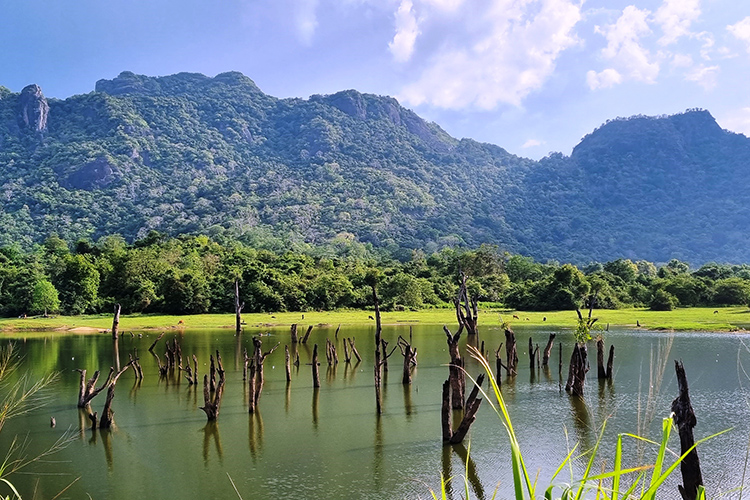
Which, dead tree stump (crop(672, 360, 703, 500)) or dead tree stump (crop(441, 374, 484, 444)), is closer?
dead tree stump (crop(672, 360, 703, 500))

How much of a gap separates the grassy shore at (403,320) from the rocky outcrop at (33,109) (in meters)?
151

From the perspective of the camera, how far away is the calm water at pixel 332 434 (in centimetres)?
1236

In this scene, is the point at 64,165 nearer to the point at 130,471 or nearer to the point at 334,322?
the point at 334,322

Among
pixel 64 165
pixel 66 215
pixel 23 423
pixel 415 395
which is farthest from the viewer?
pixel 64 165

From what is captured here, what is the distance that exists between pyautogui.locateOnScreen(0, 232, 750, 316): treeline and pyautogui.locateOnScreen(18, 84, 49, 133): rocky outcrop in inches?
4924

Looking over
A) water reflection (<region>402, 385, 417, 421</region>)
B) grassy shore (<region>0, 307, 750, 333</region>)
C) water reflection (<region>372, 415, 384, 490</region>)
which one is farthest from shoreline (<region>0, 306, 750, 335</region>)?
water reflection (<region>372, 415, 384, 490</region>)

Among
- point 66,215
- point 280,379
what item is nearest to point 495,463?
point 280,379

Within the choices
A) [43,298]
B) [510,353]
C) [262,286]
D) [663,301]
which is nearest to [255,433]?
[510,353]

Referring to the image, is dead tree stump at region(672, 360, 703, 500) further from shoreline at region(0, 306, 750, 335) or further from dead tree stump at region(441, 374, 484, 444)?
shoreline at region(0, 306, 750, 335)

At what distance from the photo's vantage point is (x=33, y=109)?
18425 centimetres

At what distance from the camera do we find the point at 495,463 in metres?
13.6

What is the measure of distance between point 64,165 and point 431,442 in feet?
557

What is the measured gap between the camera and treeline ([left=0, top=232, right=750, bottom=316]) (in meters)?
60.8

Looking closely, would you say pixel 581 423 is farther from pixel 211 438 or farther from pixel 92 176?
pixel 92 176
